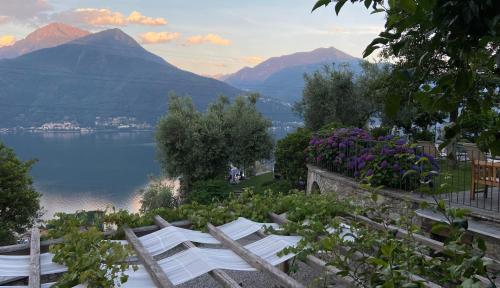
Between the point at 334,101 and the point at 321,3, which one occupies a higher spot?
the point at 321,3

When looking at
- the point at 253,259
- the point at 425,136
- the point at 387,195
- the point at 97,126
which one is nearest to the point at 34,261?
the point at 253,259

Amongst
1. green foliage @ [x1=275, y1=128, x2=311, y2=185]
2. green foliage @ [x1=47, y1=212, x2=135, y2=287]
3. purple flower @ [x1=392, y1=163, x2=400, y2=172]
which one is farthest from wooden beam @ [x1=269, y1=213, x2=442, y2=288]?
green foliage @ [x1=275, y1=128, x2=311, y2=185]

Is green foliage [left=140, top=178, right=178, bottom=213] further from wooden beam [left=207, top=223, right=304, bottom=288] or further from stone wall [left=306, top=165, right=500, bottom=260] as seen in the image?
wooden beam [left=207, top=223, right=304, bottom=288]

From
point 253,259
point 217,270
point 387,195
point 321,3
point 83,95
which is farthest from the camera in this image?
point 83,95

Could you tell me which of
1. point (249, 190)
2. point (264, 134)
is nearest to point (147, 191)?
point (264, 134)

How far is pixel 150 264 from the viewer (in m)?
4.15

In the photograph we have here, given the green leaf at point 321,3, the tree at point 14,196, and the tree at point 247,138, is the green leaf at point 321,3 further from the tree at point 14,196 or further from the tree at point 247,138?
the tree at point 247,138

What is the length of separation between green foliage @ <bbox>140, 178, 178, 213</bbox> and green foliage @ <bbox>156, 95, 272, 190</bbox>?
55.5 inches

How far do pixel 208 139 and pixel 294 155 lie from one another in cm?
920

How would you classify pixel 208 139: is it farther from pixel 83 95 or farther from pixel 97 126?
pixel 83 95

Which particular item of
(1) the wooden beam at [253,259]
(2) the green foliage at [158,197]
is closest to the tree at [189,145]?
(2) the green foliage at [158,197]

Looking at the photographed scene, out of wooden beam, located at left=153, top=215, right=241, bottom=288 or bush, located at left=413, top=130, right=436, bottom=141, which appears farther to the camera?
bush, located at left=413, top=130, right=436, bottom=141

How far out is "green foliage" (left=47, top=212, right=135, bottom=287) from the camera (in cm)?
351

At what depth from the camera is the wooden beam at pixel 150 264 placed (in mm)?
3744
